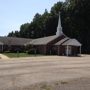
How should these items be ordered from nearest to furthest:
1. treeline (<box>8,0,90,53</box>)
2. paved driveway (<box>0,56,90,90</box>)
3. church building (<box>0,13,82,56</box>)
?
paved driveway (<box>0,56,90,90</box>)
church building (<box>0,13,82,56</box>)
treeline (<box>8,0,90,53</box>)

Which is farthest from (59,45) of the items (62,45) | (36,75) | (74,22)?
(36,75)

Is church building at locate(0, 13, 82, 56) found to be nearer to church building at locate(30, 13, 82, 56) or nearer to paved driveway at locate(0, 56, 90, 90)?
church building at locate(30, 13, 82, 56)

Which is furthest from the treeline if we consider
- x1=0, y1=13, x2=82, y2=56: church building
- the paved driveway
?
the paved driveway

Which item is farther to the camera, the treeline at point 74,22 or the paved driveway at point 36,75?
the treeline at point 74,22

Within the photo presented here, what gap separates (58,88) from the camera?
8.06 meters

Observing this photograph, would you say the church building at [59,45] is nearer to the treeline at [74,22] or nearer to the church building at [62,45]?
the church building at [62,45]

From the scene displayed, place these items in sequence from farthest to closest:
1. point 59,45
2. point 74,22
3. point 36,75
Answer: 1. point 74,22
2. point 59,45
3. point 36,75

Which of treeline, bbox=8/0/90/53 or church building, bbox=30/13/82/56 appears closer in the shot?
church building, bbox=30/13/82/56

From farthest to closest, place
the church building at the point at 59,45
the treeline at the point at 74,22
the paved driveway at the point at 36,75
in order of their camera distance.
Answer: the treeline at the point at 74,22 < the church building at the point at 59,45 < the paved driveway at the point at 36,75

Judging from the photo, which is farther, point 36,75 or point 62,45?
point 62,45

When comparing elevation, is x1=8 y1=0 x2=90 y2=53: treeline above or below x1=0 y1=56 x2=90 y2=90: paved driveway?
above

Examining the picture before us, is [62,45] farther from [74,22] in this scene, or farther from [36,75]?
[36,75]

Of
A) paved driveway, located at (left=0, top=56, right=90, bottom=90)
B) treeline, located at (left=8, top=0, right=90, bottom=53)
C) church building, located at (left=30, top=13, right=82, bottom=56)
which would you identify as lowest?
paved driveway, located at (left=0, top=56, right=90, bottom=90)

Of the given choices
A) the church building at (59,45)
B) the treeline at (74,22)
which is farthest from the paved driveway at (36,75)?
the treeline at (74,22)
